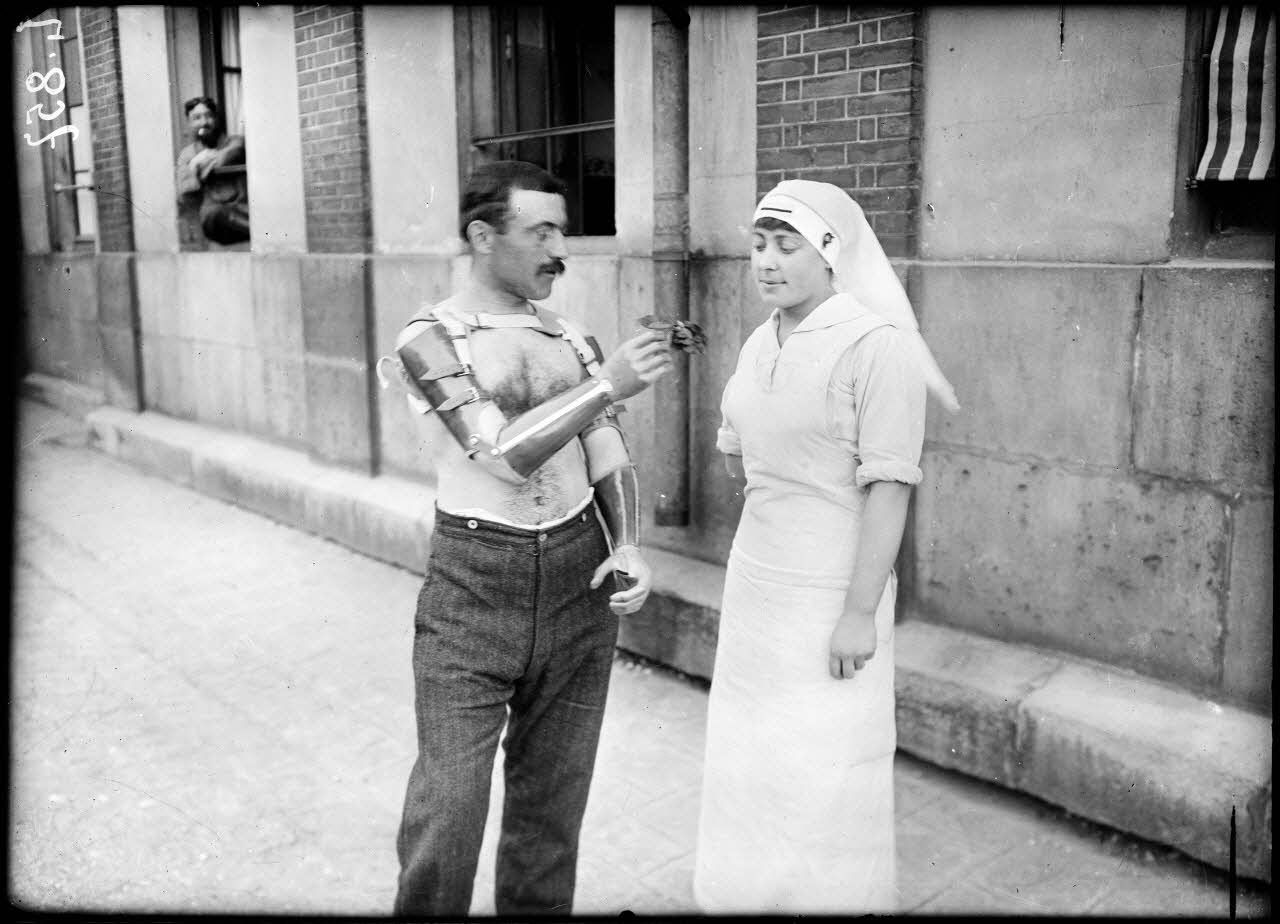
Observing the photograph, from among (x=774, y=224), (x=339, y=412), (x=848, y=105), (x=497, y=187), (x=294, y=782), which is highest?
(x=848, y=105)

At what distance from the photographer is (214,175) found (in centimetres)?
891

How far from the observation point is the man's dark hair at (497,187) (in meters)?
2.85

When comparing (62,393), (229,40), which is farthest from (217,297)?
(62,393)

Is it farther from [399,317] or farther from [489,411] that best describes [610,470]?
[399,317]

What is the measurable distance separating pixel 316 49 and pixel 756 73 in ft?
12.5

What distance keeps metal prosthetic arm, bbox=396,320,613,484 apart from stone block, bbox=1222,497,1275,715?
2.15m

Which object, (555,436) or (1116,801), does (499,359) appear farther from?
(1116,801)

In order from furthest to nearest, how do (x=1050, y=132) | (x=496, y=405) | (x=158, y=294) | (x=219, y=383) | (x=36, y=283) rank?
(x=36, y=283), (x=158, y=294), (x=219, y=383), (x=1050, y=132), (x=496, y=405)

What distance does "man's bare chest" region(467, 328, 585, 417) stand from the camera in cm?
282

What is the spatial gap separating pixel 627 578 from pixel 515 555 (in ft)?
1.07

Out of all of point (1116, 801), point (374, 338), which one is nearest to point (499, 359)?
point (1116, 801)

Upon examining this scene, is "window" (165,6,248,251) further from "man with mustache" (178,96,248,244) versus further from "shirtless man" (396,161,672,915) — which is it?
"shirtless man" (396,161,672,915)

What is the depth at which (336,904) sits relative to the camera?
3.53m

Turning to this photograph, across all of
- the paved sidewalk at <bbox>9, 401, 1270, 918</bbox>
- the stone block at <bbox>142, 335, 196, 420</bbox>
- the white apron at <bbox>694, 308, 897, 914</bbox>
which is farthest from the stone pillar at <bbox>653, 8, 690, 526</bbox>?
the stone block at <bbox>142, 335, 196, 420</bbox>
